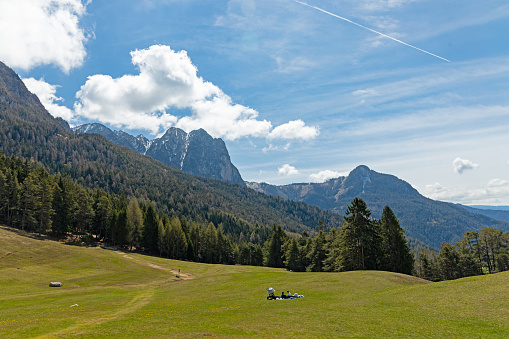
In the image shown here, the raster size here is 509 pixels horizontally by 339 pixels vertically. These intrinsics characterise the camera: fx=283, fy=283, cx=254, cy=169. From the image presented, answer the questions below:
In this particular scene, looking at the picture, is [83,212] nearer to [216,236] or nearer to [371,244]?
[216,236]

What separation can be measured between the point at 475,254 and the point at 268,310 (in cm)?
9939

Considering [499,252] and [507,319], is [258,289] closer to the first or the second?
[507,319]

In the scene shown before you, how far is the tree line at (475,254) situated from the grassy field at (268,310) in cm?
6747

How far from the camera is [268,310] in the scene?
29.8m

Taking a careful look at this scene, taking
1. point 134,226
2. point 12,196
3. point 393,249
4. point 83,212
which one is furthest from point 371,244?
point 12,196

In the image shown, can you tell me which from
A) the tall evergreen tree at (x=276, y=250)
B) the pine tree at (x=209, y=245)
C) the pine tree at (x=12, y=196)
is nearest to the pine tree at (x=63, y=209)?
the pine tree at (x=12, y=196)

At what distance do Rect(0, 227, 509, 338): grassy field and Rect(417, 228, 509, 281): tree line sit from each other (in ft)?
221

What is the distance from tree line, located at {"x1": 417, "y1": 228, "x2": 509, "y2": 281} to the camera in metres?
91.9

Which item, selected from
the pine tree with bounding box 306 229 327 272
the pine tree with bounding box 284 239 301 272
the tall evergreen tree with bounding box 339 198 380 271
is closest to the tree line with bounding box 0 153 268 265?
the pine tree with bounding box 284 239 301 272

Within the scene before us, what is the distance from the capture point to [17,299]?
127ft

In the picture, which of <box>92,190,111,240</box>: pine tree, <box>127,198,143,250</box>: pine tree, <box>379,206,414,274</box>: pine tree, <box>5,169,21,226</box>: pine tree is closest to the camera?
<box>379,206,414,274</box>: pine tree

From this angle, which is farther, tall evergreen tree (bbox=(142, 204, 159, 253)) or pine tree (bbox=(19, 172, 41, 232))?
tall evergreen tree (bbox=(142, 204, 159, 253))

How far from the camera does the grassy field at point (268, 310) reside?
21.2 meters

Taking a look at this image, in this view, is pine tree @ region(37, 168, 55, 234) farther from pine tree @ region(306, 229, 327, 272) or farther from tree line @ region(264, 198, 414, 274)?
tree line @ region(264, 198, 414, 274)
